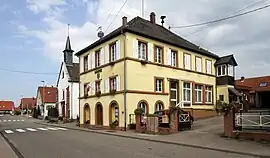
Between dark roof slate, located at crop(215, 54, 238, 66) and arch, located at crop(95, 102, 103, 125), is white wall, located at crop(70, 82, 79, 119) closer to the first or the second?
arch, located at crop(95, 102, 103, 125)

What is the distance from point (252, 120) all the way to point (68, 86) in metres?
38.2

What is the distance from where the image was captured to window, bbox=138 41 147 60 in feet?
97.4

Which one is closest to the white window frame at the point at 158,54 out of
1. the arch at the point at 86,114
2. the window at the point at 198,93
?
the window at the point at 198,93

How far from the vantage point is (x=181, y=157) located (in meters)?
12.2

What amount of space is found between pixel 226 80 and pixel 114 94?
15.6 meters

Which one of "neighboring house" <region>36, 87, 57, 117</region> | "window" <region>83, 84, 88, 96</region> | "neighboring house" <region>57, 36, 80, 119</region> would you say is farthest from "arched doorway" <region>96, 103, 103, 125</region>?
"neighboring house" <region>36, 87, 57, 117</region>

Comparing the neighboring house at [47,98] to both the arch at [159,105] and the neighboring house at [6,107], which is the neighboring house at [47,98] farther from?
the neighboring house at [6,107]

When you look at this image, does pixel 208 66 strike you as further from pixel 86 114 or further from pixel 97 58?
pixel 86 114

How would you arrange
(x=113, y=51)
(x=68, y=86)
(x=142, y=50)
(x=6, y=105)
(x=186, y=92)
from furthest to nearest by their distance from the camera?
(x=6, y=105) < (x=68, y=86) < (x=186, y=92) < (x=113, y=51) < (x=142, y=50)

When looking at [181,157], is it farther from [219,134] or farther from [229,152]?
[219,134]

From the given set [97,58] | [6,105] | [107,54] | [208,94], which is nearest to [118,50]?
[107,54]

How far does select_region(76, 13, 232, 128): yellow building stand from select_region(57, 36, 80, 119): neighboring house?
14826mm

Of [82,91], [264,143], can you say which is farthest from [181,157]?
[82,91]

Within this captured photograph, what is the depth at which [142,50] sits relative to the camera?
29969 millimetres
